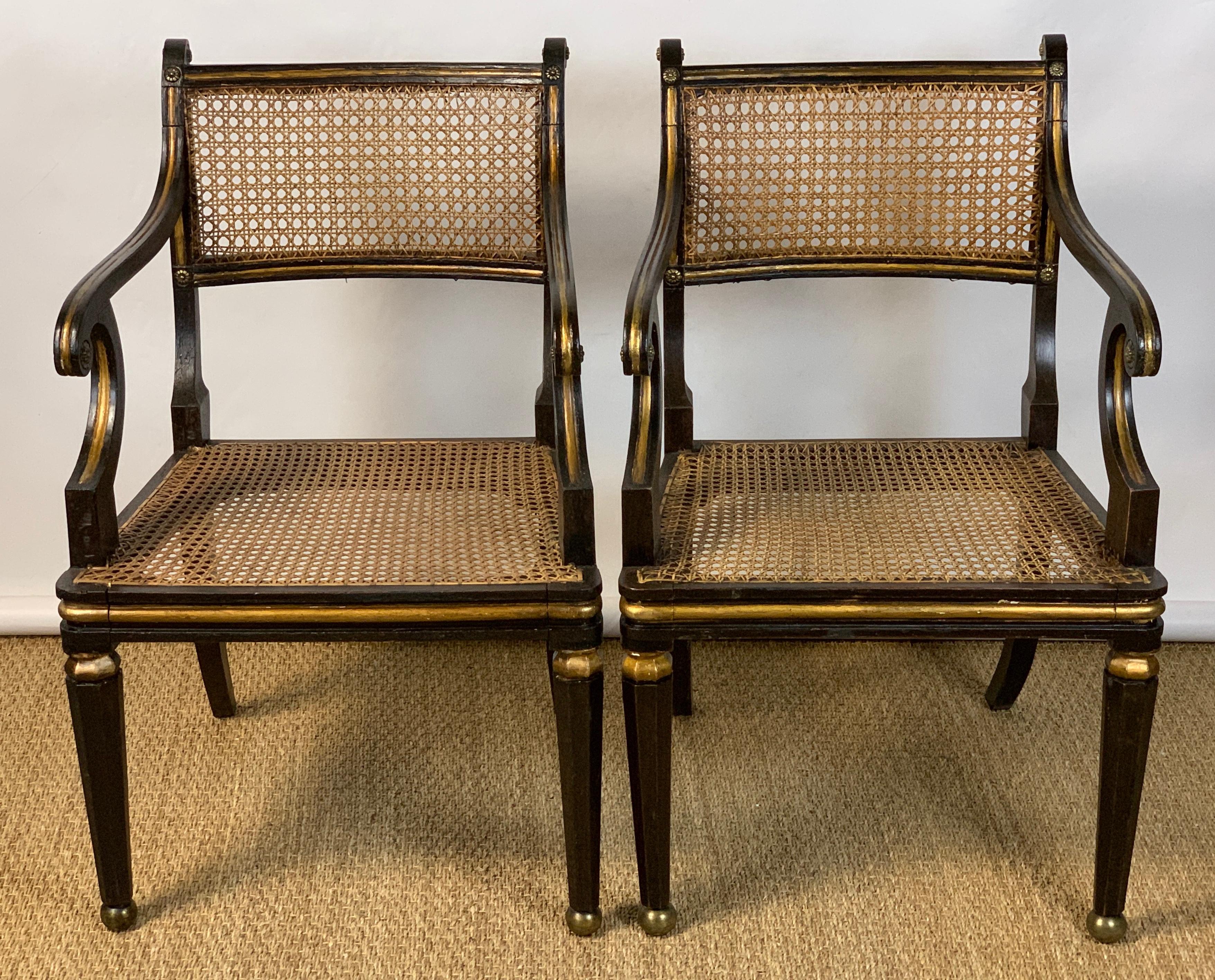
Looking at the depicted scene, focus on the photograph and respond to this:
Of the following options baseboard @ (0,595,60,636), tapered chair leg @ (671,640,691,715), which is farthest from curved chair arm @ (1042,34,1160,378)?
baseboard @ (0,595,60,636)

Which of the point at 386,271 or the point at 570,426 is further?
the point at 386,271

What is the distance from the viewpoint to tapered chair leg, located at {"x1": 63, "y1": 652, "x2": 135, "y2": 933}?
56.2 inches

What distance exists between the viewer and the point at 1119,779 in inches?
56.8

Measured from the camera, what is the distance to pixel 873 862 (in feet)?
5.47

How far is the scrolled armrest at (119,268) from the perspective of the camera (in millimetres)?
1388

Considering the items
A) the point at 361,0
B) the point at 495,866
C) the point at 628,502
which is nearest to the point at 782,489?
the point at 628,502

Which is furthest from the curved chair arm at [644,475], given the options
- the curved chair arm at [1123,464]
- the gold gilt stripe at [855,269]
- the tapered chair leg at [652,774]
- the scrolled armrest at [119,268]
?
→ the scrolled armrest at [119,268]

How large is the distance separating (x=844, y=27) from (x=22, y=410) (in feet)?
4.81

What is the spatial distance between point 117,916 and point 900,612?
976 millimetres

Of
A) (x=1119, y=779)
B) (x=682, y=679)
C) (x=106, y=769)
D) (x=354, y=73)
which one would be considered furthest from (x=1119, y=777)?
(x=354, y=73)

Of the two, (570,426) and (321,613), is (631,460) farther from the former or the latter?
(321,613)

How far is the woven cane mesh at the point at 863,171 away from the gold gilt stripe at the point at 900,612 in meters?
0.53

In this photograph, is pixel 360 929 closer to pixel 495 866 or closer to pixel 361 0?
pixel 495 866

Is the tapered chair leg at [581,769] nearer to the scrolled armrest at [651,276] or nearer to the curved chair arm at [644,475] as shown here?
the curved chair arm at [644,475]
